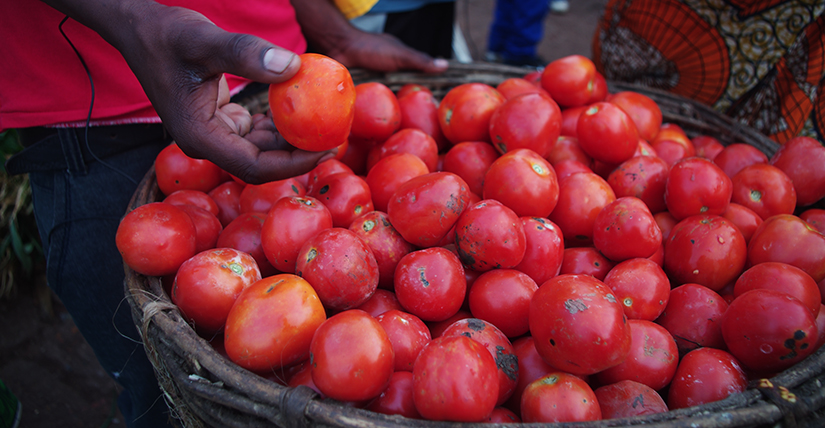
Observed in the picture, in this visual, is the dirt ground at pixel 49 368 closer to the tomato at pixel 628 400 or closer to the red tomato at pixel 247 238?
the red tomato at pixel 247 238

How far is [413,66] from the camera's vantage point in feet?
9.55

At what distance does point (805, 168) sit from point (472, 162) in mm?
1517

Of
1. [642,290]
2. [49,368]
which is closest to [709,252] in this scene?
[642,290]

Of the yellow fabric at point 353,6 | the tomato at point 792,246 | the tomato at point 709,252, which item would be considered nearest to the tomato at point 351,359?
the tomato at point 709,252

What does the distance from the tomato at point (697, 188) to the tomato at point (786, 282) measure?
0.32 metres

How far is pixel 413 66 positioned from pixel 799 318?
2339 millimetres

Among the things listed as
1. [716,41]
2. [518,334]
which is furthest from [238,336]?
[716,41]

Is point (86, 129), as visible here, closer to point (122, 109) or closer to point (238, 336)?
point (122, 109)

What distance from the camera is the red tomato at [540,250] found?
1.66 metres

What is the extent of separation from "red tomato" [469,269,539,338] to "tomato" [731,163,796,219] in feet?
3.89

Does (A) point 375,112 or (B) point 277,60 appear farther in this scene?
(A) point 375,112

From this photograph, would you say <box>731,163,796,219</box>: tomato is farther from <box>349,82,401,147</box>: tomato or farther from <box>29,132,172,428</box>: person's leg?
<box>29,132,172,428</box>: person's leg

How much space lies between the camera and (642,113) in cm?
250

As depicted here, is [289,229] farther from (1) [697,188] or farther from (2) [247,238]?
(1) [697,188]
